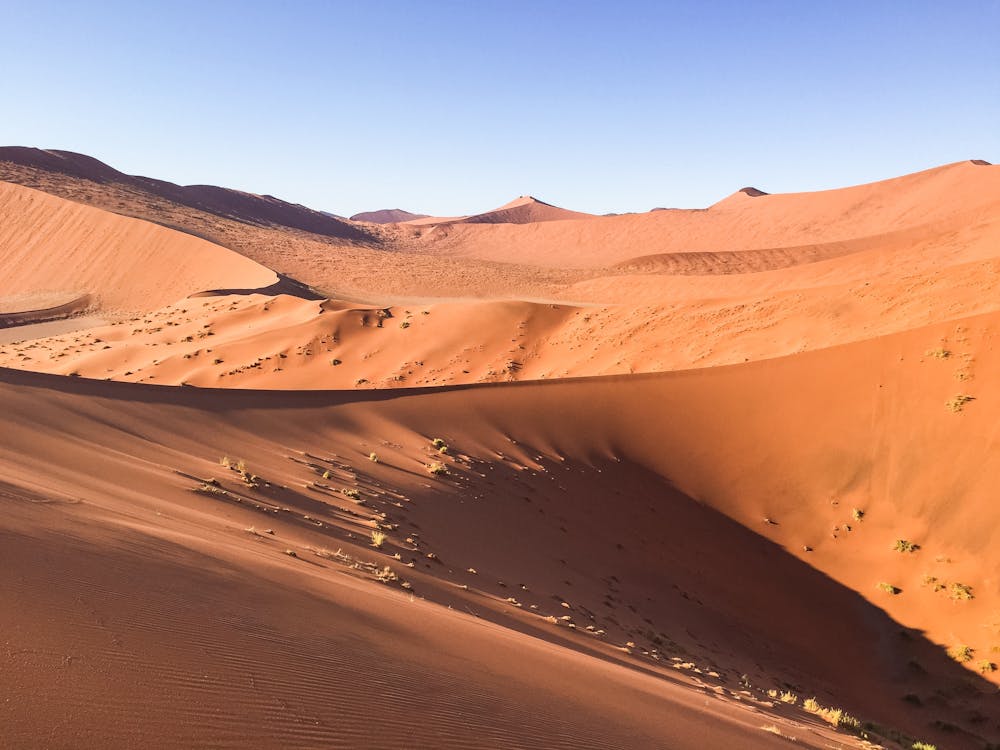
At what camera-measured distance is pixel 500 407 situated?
66.0ft

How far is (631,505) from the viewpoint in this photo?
54.5 ft

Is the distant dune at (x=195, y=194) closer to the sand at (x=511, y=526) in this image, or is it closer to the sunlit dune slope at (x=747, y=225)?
the sunlit dune slope at (x=747, y=225)

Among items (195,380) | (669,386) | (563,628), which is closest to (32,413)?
(563,628)

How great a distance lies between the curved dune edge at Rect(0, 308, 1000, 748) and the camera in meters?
8.48

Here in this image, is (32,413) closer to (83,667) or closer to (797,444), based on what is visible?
(83,667)

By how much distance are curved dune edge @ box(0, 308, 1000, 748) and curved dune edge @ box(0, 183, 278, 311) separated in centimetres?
3517

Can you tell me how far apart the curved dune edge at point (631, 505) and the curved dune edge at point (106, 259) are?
35174 mm

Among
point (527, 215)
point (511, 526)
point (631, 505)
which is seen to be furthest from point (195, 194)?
point (511, 526)

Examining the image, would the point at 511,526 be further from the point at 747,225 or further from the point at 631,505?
the point at 747,225

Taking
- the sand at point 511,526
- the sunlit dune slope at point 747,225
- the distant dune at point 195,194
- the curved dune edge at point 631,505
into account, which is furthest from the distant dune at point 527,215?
the curved dune edge at point 631,505

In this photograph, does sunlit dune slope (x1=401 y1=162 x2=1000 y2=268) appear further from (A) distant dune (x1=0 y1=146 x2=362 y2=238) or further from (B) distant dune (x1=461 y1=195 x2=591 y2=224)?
(B) distant dune (x1=461 y1=195 x2=591 y2=224)

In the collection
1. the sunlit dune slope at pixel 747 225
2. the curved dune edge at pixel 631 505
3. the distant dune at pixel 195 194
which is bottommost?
the curved dune edge at pixel 631 505

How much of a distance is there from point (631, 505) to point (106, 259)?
5331 centimetres

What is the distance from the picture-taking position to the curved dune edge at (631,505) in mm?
8484
